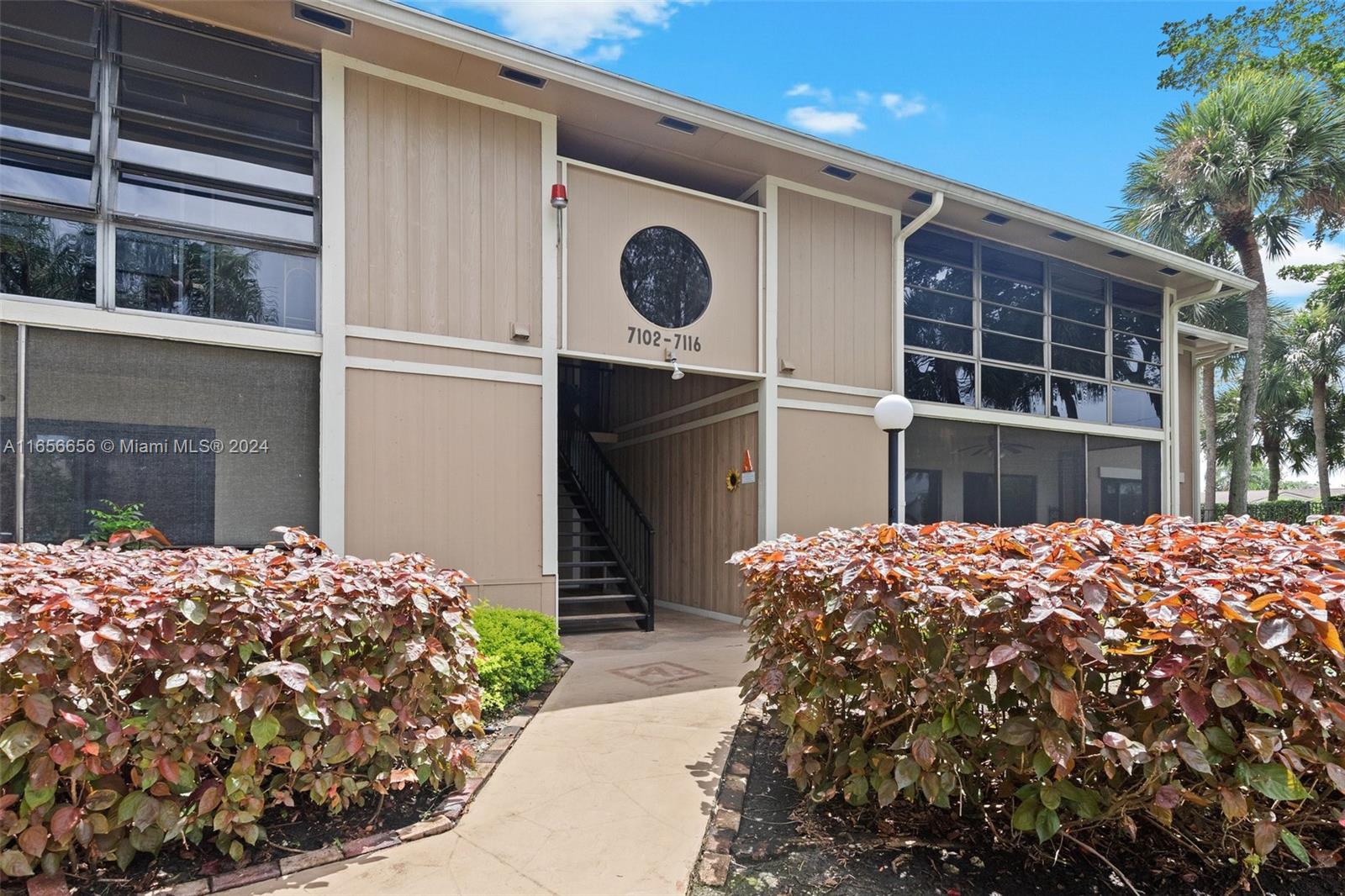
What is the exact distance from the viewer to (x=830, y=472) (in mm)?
7098

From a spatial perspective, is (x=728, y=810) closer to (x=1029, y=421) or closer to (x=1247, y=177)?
(x=1029, y=421)

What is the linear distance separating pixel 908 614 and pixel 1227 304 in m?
17.1

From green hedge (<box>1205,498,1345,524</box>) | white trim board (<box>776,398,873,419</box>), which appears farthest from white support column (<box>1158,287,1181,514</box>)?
green hedge (<box>1205,498,1345,524</box>)

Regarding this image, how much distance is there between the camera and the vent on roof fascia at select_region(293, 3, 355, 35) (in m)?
4.64

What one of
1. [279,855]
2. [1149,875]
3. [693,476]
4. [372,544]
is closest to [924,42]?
[693,476]

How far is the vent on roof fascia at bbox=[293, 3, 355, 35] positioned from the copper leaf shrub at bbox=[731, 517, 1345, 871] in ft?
15.8

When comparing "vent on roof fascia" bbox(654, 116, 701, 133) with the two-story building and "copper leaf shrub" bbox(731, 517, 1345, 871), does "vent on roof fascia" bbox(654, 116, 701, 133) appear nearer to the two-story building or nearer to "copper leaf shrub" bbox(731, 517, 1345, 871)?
the two-story building

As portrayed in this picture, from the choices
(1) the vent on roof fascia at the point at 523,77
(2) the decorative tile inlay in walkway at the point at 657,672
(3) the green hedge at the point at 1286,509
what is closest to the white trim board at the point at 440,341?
(1) the vent on roof fascia at the point at 523,77

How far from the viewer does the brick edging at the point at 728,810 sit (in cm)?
223

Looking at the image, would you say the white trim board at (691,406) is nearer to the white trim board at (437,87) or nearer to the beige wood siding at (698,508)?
the beige wood siding at (698,508)

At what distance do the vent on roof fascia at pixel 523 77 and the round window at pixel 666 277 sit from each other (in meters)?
1.42

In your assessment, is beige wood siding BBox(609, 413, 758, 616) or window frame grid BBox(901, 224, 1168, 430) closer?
beige wood siding BBox(609, 413, 758, 616)

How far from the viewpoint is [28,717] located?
1.93 metres

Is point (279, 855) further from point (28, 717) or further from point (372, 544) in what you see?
point (372, 544)
